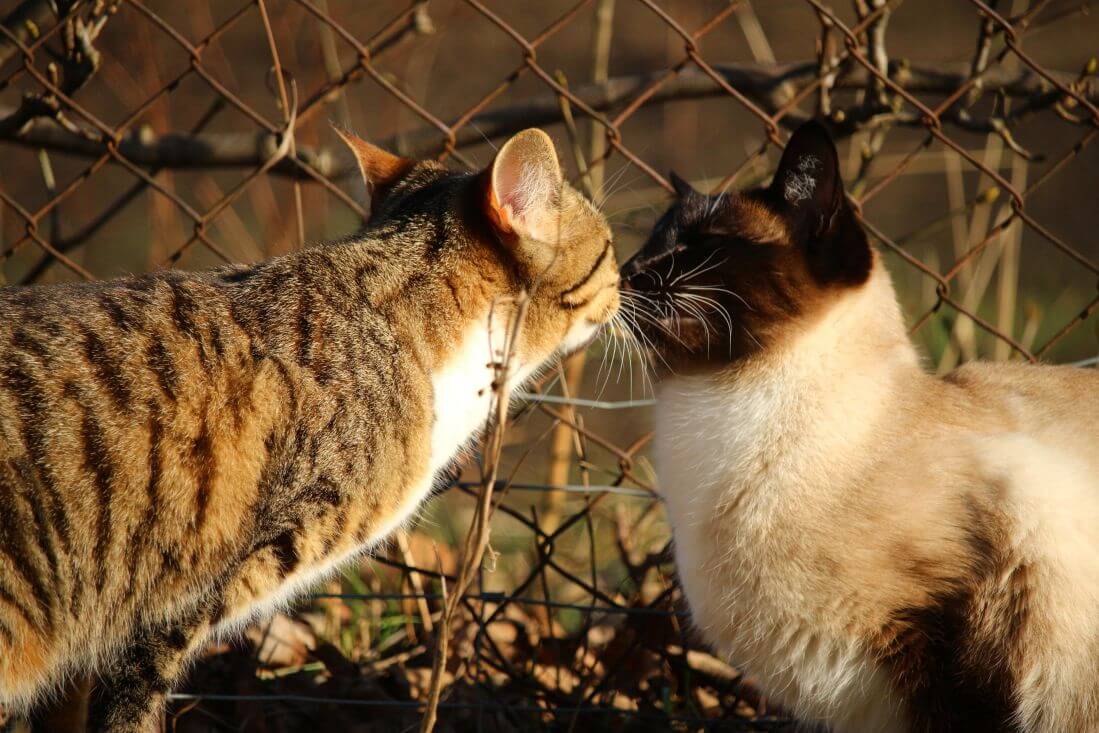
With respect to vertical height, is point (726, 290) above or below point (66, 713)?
above

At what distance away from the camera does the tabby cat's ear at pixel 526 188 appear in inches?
86.9

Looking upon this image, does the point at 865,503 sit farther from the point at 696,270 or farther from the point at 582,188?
the point at 582,188

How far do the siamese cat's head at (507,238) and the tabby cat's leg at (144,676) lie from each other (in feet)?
2.79

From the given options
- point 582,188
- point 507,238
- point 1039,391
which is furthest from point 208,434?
point 1039,391

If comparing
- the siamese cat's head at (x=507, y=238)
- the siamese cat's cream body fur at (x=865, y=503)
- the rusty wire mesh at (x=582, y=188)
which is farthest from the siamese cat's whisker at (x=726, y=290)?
the rusty wire mesh at (x=582, y=188)

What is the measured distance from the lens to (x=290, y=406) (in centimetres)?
208

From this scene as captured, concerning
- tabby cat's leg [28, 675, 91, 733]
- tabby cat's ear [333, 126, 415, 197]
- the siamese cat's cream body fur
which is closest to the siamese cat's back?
the siamese cat's cream body fur

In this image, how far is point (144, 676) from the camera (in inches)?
78.5

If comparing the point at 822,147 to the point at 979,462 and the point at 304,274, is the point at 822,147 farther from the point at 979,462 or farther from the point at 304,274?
the point at 304,274

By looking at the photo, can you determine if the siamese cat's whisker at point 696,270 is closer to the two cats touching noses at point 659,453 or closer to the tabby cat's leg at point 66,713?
the two cats touching noses at point 659,453

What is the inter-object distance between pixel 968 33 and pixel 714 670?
5902mm

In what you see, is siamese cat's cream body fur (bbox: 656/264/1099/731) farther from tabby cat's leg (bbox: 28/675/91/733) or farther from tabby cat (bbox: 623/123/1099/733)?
tabby cat's leg (bbox: 28/675/91/733)

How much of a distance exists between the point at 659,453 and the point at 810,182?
2.29ft

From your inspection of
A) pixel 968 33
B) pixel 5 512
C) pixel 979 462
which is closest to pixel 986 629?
pixel 979 462
